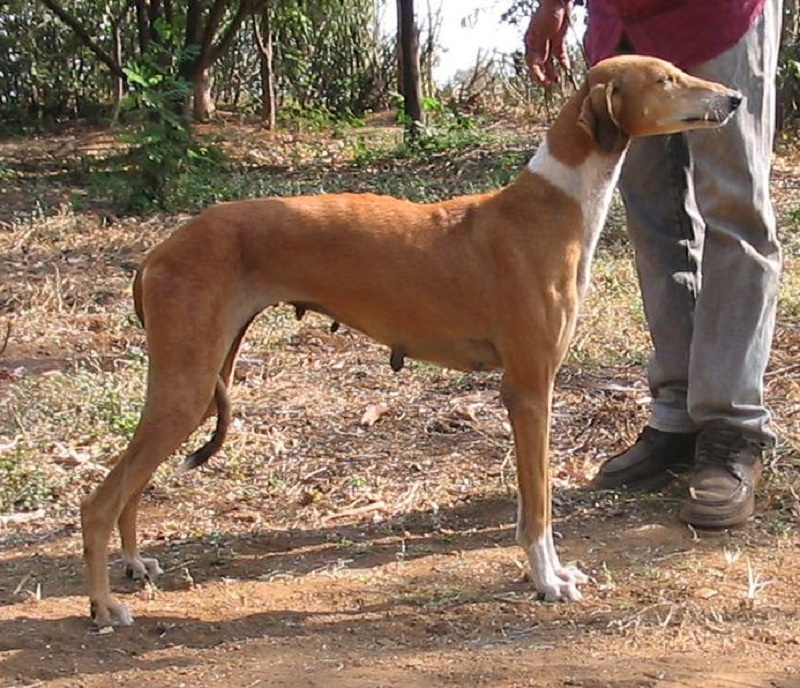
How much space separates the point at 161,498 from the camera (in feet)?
16.4

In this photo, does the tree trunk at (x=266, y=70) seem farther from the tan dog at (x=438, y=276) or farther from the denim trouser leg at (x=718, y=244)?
the tan dog at (x=438, y=276)

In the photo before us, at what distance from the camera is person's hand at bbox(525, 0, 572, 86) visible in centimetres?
453

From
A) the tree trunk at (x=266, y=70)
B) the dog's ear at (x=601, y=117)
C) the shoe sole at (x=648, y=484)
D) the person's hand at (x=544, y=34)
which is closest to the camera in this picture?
the dog's ear at (x=601, y=117)

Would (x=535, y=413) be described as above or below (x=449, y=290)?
below

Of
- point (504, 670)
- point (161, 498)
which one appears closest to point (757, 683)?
point (504, 670)

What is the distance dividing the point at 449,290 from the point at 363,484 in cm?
135

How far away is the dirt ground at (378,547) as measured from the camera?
3.53 meters

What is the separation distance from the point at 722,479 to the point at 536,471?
0.91 meters

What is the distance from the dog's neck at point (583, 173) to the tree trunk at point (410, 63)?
1136 cm

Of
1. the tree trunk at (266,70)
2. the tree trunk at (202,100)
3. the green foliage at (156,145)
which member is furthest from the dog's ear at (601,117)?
the tree trunk at (266,70)

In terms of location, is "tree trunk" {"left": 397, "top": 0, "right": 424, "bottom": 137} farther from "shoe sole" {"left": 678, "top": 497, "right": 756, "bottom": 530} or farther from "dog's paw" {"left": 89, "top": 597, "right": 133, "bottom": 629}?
"dog's paw" {"left": 89, "top": 597, "right": 133, "bottom": 629}

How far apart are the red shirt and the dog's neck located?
23.9 inches

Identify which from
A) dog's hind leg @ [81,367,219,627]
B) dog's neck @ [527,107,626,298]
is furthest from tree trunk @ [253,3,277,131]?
dog's hind leg @ [81,367,219,627]

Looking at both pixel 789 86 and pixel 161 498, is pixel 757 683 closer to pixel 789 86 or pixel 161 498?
pixel 161 498
